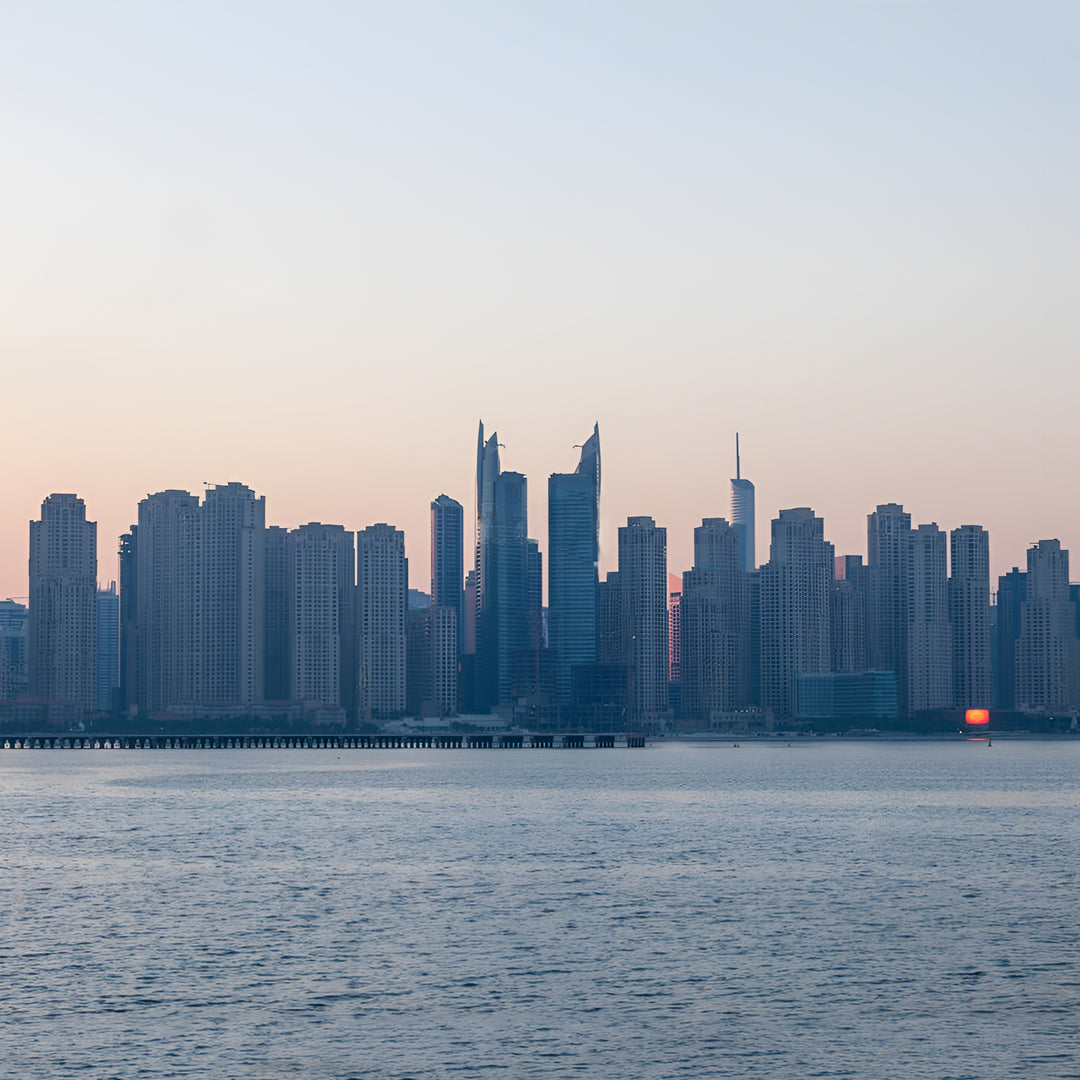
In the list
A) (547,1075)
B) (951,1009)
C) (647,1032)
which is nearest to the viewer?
(547,1075)

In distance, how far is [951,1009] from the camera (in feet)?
165

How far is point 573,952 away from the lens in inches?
2382

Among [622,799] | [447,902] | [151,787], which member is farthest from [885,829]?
[151,787]

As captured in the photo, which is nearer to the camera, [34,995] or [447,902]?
[34,995]

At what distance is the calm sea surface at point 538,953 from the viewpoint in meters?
44.6

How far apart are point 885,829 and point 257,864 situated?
5147cm

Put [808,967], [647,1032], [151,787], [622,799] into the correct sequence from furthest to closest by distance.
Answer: [151,787]
[622,799]
[808,967]
[647,1032]

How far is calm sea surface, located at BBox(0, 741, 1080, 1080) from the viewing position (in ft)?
146

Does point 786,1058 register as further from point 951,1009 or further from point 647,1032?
point 951,1009

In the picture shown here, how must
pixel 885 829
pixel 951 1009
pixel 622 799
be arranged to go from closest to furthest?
pixel 951 1009 < pixel 885 829 < pixel 622 799

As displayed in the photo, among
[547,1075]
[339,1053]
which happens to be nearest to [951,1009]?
[547,1075]

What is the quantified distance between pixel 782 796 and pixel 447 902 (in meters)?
102

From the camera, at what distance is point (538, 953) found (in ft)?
198

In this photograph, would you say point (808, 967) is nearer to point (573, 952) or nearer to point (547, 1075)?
point (573, 952)
